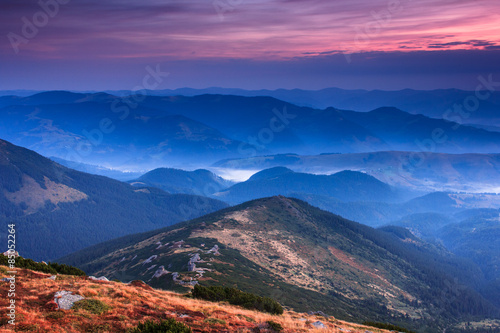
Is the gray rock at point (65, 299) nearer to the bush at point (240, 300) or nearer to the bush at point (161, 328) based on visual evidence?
the bush at point (161, 328)

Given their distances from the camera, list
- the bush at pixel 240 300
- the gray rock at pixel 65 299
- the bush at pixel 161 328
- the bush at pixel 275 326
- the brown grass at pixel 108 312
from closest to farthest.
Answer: the bush at pixel 161 328 → the brown grass at pixel 108 312 → the gray rock at pixel 65 299 → the bush at pixel 275 326 → the bush at pixel 240 300

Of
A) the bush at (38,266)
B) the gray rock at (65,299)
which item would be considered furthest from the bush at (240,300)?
the gray rock at (65,299)

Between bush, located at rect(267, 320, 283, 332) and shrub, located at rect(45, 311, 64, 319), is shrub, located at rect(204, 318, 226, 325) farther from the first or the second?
shrub, located at rect(45, 311, 64, 319)

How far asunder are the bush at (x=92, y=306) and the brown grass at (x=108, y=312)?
59 cm

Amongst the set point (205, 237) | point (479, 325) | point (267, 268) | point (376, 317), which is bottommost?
point (479, 325)

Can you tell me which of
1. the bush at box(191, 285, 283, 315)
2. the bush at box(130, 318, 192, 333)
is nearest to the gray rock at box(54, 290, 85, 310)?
the bush at box(130, 318, 192, 333)

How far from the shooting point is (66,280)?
148 ft

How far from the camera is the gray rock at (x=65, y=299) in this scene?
3566cm

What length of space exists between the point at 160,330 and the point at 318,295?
131m

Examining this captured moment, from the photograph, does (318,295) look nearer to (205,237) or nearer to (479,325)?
(205,237)

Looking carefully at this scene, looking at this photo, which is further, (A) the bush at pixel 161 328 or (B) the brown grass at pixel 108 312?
(B) the brown grass at pixel 108 312

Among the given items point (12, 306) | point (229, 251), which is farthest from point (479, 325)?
point (12, 306)

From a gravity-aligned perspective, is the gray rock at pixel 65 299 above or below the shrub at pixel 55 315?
above

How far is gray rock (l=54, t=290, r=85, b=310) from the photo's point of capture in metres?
35.7
